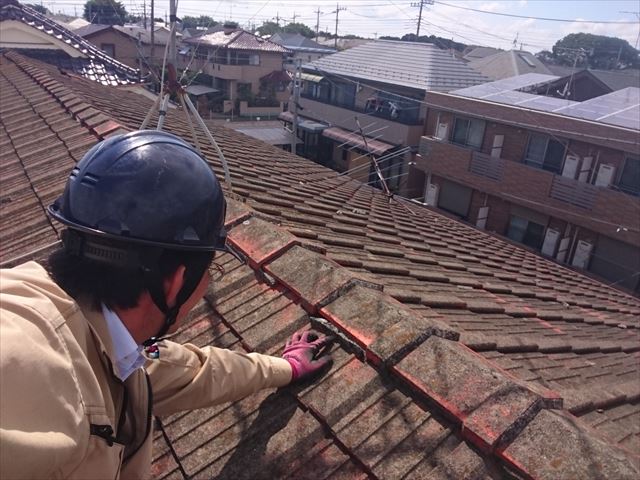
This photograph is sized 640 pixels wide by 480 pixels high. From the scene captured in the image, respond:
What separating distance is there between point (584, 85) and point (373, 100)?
37.7 feet

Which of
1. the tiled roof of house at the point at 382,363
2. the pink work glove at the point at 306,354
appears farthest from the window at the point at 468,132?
the pink work glove at the point at 306,354

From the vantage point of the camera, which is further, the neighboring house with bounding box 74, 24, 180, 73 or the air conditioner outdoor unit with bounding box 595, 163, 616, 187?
the neighboring house with bounding box 74, 24, 180, 73

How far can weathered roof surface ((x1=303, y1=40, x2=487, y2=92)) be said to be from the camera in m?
25.8

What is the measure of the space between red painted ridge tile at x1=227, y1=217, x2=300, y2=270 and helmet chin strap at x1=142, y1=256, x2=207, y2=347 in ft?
4.88

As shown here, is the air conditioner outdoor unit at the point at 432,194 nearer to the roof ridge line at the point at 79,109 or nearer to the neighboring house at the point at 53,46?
the neighboring house at the point at 53,46

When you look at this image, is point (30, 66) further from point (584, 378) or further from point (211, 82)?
point (211, 82)

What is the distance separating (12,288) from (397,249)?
440cm

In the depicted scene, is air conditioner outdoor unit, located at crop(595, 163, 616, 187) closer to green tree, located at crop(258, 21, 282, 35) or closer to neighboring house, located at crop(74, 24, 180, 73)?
neighboring house, located at crop(74, 24, 180, 73)

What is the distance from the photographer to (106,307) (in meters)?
1.60

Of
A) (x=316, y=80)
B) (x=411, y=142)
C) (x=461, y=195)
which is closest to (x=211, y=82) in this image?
(x=316, y=80)

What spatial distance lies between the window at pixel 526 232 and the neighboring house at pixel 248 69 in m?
28.5

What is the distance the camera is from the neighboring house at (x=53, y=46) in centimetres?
1565

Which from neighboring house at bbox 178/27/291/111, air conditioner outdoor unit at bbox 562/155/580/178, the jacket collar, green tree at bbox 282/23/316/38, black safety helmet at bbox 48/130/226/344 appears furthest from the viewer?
green tree at bbox 282/23/316/38

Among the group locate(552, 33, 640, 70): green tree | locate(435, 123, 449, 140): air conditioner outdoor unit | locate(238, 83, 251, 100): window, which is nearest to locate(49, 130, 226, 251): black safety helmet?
locate(435, 123, 449, 140): air conditioner outdoor unit
